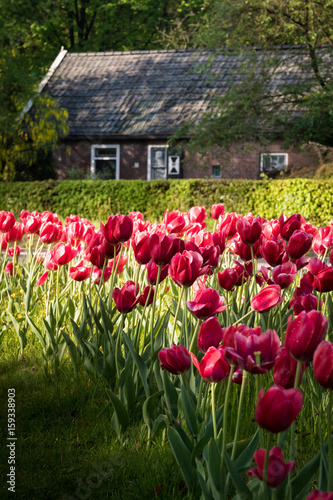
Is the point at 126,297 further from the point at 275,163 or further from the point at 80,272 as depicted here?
the point at 275,163

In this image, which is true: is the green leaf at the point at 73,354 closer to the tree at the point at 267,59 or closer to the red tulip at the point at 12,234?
the red tulip at the point at 12,234

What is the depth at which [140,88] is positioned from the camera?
Answer: 23797 mm

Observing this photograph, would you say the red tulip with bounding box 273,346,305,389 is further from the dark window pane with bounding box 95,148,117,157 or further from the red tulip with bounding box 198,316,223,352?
the dark window pane with bounding box 95,148,117,157

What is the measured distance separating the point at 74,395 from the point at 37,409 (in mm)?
193

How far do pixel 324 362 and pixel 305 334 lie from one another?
0.26ft

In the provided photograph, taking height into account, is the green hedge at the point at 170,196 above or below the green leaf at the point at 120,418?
above

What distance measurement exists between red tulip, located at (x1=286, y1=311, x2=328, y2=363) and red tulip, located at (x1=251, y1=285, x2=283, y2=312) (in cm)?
40

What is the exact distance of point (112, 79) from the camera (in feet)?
80.5

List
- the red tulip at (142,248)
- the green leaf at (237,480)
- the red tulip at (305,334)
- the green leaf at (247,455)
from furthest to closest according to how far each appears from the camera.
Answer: the red tulip at (142,248) < the green leaf at (247,455) < the green leaf at (237,480) < the red tulip at (305,334)

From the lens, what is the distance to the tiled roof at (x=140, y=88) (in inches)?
881

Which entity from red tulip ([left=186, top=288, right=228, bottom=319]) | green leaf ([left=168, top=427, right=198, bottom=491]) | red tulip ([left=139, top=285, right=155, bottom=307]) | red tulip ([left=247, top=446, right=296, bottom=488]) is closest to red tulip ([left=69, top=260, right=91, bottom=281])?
red tulip ([left=139, top=285, right=155, bottom=307])

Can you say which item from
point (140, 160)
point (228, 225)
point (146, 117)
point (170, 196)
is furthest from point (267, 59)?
point (228, 225)

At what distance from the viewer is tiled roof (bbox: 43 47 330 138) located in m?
22.4

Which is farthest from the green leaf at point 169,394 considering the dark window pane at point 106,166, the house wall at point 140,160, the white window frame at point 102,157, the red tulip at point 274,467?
the dark window pane at point 106,166
